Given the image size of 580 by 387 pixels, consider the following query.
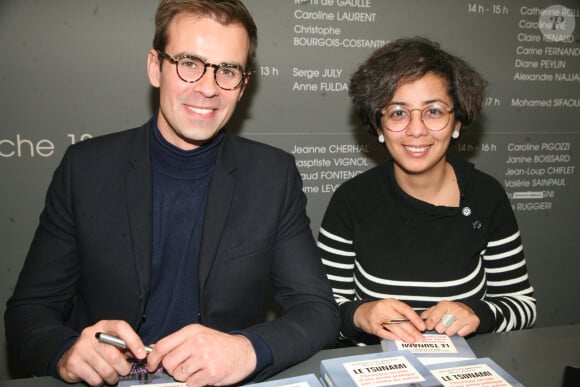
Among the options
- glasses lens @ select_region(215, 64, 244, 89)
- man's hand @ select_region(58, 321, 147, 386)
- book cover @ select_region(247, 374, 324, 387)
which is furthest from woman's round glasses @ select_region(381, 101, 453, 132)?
man's hand @ select_region(58, 321, 147, 386)

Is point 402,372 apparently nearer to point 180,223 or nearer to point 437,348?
point 437,348

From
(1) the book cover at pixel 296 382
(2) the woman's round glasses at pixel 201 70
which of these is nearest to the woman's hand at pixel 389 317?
(1) the book cover at pixel 296 382

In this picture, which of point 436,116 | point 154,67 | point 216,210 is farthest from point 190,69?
point 436,116

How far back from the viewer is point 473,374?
3.67 feet

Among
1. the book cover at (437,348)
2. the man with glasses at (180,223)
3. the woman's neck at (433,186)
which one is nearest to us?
the book cover at (437,348)

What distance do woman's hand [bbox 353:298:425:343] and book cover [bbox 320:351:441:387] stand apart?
0.48 feet

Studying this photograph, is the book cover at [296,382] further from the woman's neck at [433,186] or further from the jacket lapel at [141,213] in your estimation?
the woman's neck at [433,186]

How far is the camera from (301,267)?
62.3 inches

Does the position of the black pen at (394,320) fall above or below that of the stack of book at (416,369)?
below

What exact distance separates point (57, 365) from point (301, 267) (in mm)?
769

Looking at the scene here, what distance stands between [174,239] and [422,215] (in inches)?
37.9

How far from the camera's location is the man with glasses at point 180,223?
4.85 ft

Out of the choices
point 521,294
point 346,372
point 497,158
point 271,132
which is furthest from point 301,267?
point 497,158

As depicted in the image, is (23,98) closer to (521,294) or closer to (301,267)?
(301,267)
